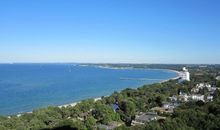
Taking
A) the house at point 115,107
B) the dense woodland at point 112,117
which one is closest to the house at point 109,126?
the dense woodland at point 112,117

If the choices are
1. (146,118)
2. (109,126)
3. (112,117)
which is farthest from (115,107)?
(109,126)

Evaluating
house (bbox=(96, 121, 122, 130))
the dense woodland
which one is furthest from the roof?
house (bbox=(96, 121, 122, 130))

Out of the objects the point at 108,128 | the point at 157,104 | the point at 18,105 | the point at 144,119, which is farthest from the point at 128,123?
the point at 18,105

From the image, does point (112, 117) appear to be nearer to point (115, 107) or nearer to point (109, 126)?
point (109, 126)

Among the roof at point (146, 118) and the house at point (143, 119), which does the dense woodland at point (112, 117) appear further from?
the roof at point (146, 118)

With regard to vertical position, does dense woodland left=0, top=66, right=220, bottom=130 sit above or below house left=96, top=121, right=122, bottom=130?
above

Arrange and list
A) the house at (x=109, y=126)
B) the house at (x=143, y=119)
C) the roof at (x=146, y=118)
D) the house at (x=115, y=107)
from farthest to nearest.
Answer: the house at (x=115, y=107) < the roof at (x=146, y=118) < the house at (x=143, y=119) < the house at (x=109, y=126)

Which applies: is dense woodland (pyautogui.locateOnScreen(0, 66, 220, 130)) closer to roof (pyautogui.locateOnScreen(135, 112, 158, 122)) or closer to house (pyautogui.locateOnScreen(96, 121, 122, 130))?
house (pyautogui.locateOnScreen(96, 121, 122, 130))

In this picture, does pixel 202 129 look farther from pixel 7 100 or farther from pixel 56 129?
pixel 7 100

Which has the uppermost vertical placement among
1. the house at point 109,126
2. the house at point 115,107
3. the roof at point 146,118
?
the roof at point 146,118

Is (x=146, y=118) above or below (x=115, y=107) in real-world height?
above

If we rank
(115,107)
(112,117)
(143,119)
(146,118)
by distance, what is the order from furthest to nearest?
(115,107) → (112,117) → (146,118) → (143,119)
